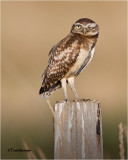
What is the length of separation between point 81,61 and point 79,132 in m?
2.33

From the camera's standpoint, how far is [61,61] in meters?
7.26

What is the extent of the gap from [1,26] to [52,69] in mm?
11525

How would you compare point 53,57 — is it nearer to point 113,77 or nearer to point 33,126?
point 33,126

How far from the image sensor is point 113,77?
50.6 ft

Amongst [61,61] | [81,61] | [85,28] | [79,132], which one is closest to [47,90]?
[61,61]

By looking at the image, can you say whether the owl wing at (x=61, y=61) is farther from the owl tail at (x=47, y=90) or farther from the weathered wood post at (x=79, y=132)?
the weathered wood post at (x=79, y=132)

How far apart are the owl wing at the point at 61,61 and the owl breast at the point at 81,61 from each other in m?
0.04

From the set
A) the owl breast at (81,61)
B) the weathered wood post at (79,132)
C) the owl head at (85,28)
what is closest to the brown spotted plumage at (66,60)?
the owl breast at (81,61)

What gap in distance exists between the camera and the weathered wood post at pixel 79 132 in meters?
4.95

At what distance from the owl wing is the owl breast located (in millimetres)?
42

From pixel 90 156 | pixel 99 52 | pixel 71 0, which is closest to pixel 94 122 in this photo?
pixel 90 156

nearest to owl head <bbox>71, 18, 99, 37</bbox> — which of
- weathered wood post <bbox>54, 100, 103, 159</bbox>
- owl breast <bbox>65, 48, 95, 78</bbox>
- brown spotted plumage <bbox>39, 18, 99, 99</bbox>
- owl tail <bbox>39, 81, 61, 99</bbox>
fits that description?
brown spotted plumage <bbox>39, 18, 99, 99</bbox>

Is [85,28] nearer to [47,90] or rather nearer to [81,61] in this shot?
[81,61]

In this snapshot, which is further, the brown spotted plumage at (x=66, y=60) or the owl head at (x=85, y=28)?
the owl head at (x=85, y=28)
